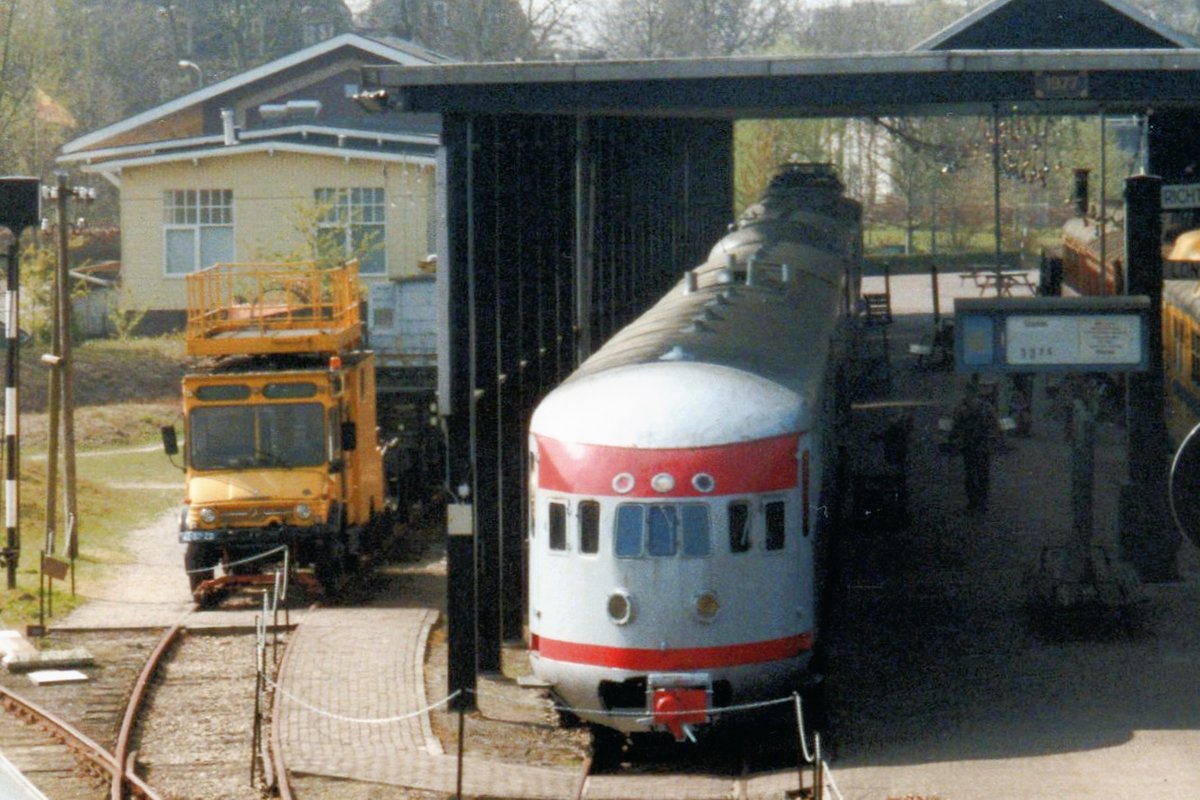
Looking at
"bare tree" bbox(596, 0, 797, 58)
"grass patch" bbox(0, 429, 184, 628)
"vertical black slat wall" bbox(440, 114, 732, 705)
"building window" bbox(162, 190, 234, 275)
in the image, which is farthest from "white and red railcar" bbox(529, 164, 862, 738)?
"bare tree" bbox(596, 0, 797, 58)

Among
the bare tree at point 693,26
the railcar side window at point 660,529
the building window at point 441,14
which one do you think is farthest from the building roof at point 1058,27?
the bare tree at point 693,26

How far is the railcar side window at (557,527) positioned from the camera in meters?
14.3

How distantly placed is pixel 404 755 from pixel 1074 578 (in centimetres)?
781

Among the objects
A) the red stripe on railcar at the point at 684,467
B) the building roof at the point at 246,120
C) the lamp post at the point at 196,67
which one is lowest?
the red stripe on railcar at the point at 684,467

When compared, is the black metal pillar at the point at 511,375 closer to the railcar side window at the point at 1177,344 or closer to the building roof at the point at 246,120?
the railcar side window at the point at 1177,344

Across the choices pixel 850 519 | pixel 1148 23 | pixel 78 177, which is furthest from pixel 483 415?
pixel 78 177

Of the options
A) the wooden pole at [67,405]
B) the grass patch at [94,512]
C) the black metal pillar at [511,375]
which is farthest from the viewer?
the wooden pole at [67,405]

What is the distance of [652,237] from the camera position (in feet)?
96.1

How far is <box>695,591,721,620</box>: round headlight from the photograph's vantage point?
13797 mm

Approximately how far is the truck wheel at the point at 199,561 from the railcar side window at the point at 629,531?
8366 millimetres

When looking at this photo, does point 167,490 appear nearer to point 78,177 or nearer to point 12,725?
point 12,725

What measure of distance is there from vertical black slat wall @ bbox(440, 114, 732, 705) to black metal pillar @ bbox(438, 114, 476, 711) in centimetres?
1

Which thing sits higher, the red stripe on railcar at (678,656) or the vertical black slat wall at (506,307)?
the vertical black slat wall at (506,307)

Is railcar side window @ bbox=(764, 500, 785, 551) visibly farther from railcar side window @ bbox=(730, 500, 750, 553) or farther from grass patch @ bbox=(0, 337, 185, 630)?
grass patch @ bbox=(0, 337, 185, 630)
